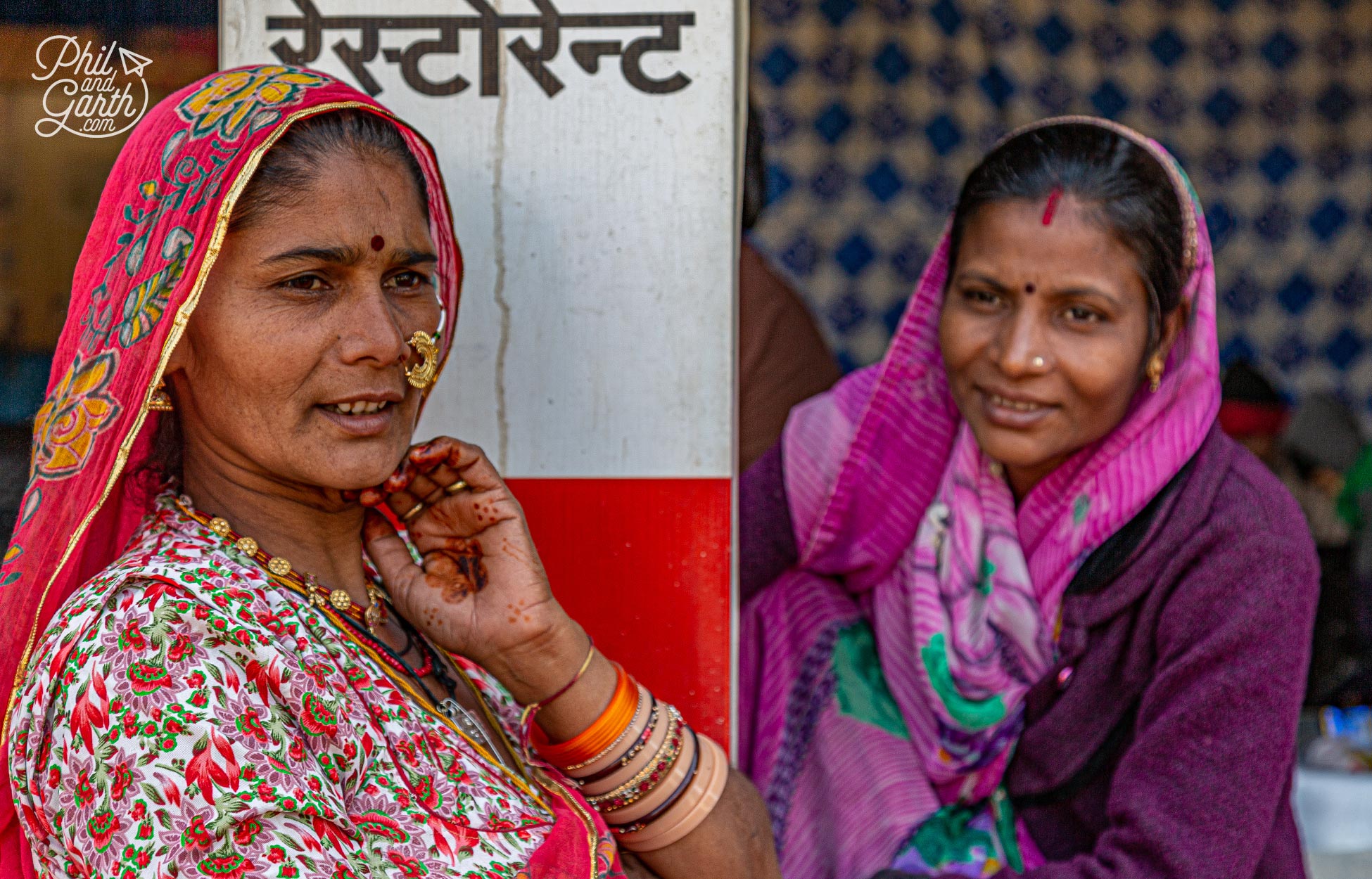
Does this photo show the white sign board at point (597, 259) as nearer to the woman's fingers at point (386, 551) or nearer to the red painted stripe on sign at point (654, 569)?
the red painted stripe on sign at point (654, 569)

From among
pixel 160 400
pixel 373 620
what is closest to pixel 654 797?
pixel 373 620

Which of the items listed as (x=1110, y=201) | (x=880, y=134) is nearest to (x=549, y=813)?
(x=1110, y=201)

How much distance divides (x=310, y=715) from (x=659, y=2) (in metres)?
1.39

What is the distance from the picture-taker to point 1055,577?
2475 mm

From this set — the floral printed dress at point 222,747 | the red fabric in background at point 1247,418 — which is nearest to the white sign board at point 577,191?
the floral printed dress at point 222,747

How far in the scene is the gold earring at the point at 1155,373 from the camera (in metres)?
2.48

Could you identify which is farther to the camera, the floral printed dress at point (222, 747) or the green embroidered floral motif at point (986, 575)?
the green embroidered floral motif at point (986, 575)

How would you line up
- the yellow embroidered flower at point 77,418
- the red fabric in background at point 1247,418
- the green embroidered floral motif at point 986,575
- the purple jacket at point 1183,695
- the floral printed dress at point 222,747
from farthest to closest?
1. the red fabric in background at point 1247,418
2. the green embroidered floral motif at point 986,575
3. the purple jacket at point 1183,695
4. the yellow embroidered flower at point 77,418
5. the floral printed dress at point 222,747

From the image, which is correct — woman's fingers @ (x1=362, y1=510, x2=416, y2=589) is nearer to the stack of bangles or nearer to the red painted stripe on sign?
the stack of bangles

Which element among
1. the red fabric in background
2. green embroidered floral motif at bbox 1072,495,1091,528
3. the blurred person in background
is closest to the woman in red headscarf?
green embroidered floral motif at bbox 1072,495,1091,528

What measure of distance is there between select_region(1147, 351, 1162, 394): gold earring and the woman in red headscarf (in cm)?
115

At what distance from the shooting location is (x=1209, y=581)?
2.27m

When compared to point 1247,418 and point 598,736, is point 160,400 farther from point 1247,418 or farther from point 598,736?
point 1247,418

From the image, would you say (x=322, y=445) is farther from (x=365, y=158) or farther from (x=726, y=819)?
(x=726, y=819)
